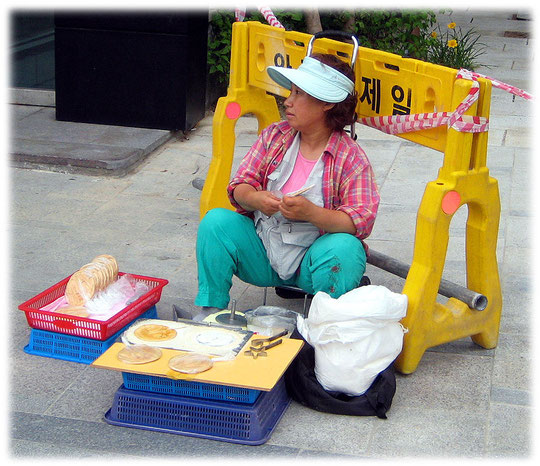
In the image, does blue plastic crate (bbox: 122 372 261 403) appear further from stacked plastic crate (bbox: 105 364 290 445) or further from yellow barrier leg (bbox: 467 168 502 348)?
yellow barrier leg (bbox: 467 168 502 348)

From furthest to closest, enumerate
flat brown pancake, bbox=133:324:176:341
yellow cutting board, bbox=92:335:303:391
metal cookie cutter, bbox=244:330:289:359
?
flat brown pancake, bbox=133:324:176:341
metal cookie cutter, bbox=244:330:289:359
yellow cutting board, bbox=92:335:303:391

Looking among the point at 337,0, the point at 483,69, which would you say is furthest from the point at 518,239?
the point at 483,69

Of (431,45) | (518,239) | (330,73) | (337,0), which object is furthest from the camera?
(431,45)

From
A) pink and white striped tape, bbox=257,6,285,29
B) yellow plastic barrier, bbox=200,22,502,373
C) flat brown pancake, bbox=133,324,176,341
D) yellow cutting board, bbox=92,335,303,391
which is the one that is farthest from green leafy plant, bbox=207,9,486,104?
yellow cutting board, bbox=92,335,303,391

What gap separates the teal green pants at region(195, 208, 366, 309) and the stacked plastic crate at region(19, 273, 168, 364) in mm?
310

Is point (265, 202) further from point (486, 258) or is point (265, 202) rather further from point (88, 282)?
point (486, 258)

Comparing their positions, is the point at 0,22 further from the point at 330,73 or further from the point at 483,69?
the point at 483,69

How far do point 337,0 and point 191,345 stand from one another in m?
5.60

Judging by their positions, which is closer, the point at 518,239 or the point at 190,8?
the point at 518,239

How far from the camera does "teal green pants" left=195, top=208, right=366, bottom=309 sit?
3373mm

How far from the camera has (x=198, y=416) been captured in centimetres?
301

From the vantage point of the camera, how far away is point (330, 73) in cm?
346

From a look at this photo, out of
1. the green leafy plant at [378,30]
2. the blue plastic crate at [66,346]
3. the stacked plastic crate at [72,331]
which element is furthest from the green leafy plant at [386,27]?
the blue plastic crate at [66,346]

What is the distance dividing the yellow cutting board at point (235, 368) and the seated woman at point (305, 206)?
44 cm
